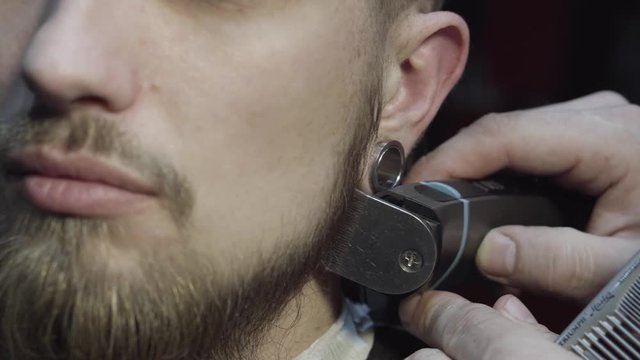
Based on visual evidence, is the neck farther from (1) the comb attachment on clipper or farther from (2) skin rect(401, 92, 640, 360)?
(1) the comb attachment on clipper

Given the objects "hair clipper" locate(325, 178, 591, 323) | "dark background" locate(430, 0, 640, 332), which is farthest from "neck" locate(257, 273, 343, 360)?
"dark background" locate(430, 0, 640, 332)

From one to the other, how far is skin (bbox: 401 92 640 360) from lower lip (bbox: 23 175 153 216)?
389mm

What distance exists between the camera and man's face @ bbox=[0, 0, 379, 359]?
75 cm

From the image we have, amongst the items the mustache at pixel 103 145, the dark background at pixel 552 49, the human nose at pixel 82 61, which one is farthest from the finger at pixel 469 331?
the dark background at pixel 552 49

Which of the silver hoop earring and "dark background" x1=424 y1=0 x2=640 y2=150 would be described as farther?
"dark background" x1=424 y1=0 x2=640 y2=150

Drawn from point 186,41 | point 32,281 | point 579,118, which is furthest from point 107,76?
point 579,118

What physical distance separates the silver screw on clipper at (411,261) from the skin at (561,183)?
0.23 feet

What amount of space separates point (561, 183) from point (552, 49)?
4.28ft

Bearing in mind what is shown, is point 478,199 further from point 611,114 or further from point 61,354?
point 61,354

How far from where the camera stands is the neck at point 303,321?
3.31 ft

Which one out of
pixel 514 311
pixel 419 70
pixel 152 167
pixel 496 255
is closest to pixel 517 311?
pixel 514 311

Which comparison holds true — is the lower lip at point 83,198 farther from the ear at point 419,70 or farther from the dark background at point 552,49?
the dark background at point 552,49

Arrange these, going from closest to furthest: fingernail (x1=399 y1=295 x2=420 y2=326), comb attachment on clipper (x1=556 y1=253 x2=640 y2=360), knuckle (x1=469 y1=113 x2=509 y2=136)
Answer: comb attachment on clipper (x1=556 y1=253 x2=640 y2=360)
fingernail (x1=399 y1=295 x2=420 y2=326)
knuckle (x1=469 y1=113 x2=509 y2=136)

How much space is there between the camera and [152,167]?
759 mm
